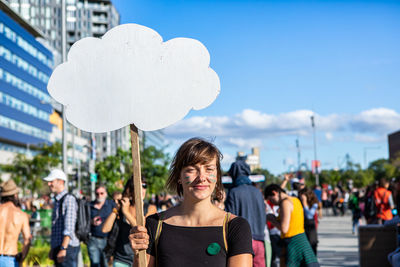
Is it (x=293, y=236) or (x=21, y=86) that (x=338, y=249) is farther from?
(x=21, y=86)

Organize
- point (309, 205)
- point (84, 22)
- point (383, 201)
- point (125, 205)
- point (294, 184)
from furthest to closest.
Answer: point (84, 22), point (383, 201), point (294, 184), point (309, 205), point (125, 205)

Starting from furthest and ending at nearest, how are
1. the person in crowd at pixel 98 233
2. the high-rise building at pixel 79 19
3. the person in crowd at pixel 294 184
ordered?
the high-rise building at pixel 79 19
the person in crowd at pixel 294 184
the person in crowd at pixel 98 233

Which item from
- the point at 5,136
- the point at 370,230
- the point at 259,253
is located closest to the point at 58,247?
the point at 259,253

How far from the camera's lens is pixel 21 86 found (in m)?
83.8

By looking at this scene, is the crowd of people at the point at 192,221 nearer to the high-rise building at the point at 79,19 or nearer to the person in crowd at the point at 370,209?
the person in crowd at the point at 370,209

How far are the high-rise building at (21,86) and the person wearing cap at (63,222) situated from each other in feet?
212

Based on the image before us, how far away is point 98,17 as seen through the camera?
438ft

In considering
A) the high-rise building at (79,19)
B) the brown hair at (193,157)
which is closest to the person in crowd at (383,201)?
the brown hair at (193,157)

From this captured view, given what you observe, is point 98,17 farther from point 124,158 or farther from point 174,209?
point 174,209

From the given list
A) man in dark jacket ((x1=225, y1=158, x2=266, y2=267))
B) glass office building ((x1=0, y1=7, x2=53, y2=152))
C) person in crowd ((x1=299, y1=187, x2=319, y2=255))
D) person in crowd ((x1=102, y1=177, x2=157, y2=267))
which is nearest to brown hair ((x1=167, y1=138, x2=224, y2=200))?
person in crowd ((x1=102, y1=177, x2=157, y2=267))

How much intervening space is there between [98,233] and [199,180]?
6.71 meters

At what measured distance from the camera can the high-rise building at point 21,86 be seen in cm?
7631

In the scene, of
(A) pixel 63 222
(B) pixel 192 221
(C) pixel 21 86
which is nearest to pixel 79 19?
(C) pixel 21 86

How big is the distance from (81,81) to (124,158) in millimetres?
36598
